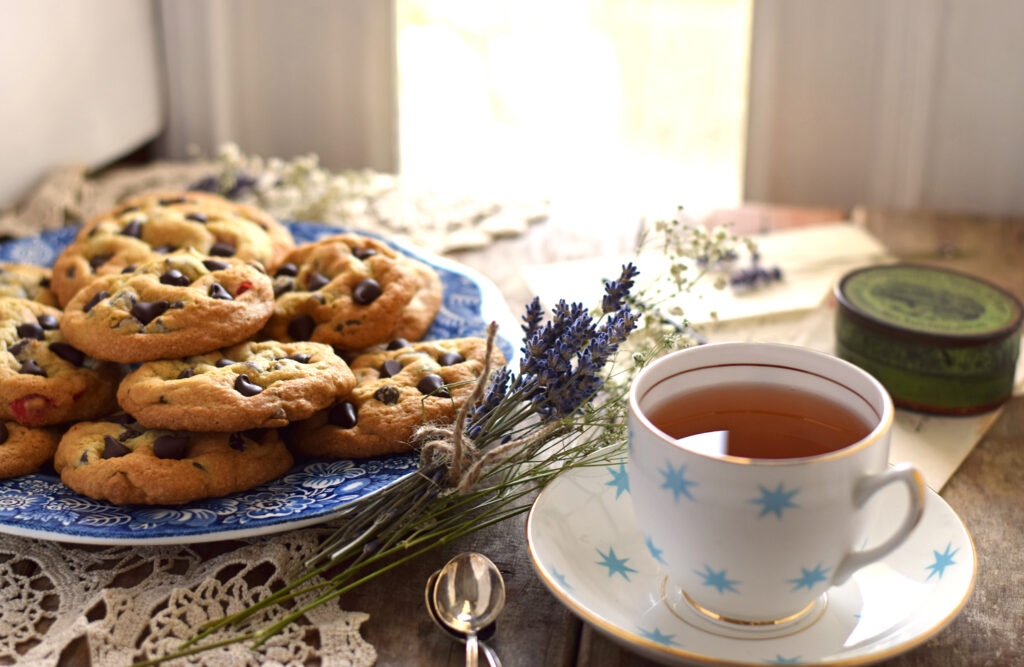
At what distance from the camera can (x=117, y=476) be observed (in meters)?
0.90

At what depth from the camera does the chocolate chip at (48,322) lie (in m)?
1.13

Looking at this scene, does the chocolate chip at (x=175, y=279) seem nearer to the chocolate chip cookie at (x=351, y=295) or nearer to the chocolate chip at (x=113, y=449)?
the chocolate chip cookie at (x=351, y=295)

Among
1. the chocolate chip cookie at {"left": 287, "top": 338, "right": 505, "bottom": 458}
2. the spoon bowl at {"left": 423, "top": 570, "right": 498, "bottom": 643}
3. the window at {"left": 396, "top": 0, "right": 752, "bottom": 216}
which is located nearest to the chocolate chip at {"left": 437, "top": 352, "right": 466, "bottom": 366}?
the chocolate chip cookie at {"left": 287, "top": 338, "right": 505, "bottom": 458}

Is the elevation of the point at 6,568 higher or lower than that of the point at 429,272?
lower

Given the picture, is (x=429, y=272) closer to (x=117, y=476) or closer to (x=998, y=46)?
(x=117, y=476)

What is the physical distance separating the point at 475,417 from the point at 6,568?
49 centimetres

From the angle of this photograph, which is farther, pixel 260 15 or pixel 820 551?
pixel 260 15

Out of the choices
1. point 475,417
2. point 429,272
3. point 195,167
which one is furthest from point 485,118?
point 475,417

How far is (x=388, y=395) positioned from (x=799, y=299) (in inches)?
33.0

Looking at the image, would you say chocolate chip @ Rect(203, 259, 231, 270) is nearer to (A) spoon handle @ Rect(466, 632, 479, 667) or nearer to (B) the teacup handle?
(A) spoon handle @ Rect(466, 632, 479, 667)

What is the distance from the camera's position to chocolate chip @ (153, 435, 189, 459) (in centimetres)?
92

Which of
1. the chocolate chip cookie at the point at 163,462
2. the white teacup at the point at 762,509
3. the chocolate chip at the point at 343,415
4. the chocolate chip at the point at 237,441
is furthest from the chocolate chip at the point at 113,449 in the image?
the white teacup at the point at 762,509

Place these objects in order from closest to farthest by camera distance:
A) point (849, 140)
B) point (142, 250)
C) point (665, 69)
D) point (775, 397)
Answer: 1. point (775, 397)
2. point (142, 250)
3. point (849, 140)
4. point (665, 69)

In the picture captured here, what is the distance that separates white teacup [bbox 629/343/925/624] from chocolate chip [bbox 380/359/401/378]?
0.37 m
